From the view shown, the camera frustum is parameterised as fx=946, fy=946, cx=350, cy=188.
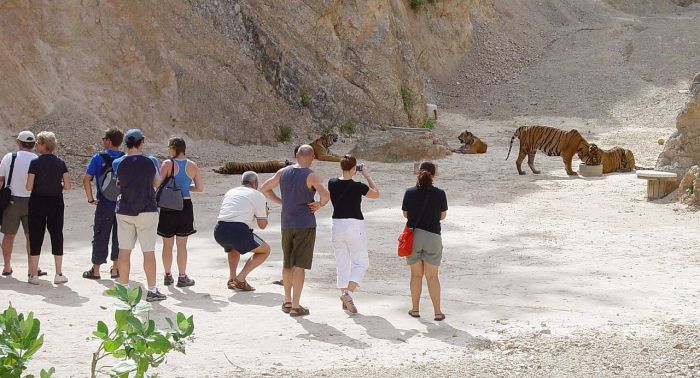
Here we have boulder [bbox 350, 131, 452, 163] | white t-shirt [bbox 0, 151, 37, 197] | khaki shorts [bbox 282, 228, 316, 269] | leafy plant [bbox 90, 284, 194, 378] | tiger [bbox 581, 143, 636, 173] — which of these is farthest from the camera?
boulder [bbox 350, 131, 452, 163]

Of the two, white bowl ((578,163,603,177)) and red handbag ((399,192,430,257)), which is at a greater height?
white bowl ((578,163,603,177))

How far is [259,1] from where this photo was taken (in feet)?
86.4

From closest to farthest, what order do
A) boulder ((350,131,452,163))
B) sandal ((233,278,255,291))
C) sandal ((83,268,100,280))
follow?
sandal ((233,278,255,291)) → sandal ((83,268,100,280)) → boulder ((350,131,452,163))

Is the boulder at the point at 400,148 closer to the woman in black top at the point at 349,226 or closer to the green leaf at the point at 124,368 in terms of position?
the woman in black top at the point at 349,226

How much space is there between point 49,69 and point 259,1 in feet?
24.2

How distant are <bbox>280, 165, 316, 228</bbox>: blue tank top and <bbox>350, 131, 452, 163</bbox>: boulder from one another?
43.0 ft

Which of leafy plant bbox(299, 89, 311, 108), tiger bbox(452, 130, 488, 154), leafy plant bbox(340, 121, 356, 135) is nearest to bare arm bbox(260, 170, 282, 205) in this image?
tiger bbox(452, 130, 488, 154)

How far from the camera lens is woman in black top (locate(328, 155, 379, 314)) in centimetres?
860

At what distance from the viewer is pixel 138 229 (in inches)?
350

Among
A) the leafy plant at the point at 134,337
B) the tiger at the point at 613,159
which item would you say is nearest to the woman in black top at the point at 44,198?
the leafy plant at the point at 134,337

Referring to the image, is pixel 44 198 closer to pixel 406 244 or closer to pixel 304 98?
pixel 406 244

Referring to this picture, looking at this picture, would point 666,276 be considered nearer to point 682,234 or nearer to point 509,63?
point 682,234

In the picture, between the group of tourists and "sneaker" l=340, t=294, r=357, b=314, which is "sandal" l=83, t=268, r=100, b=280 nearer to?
the group of tourists

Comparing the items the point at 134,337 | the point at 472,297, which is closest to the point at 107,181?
the point at 472,297
